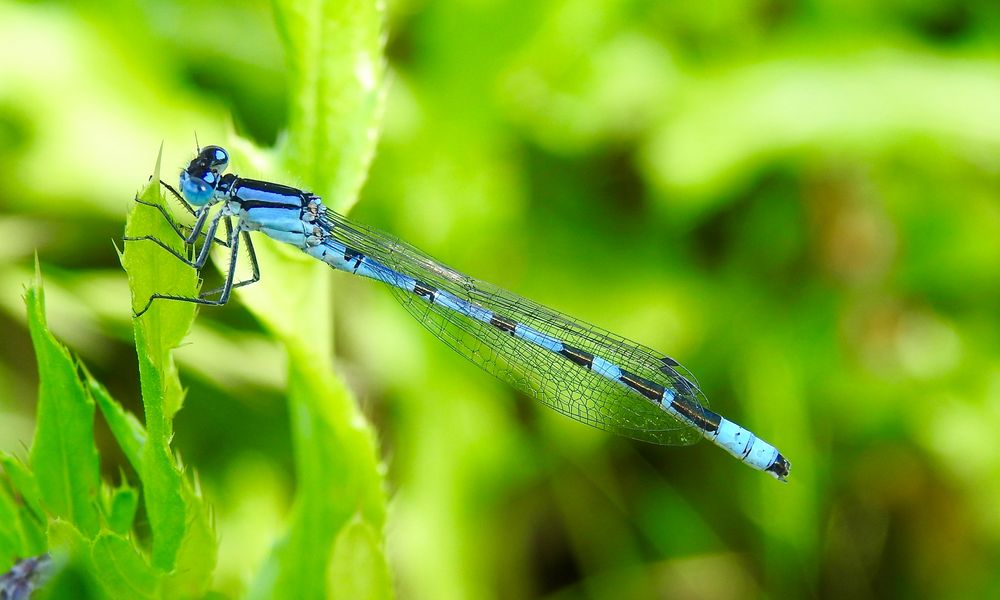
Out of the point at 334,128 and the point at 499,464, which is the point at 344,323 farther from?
the point at 334,128

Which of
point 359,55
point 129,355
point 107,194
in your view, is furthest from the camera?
point 129,355

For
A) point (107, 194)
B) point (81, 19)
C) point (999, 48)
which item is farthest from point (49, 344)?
point (999, 48)

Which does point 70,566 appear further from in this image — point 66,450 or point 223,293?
point 223,293

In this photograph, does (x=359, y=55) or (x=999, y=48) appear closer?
(x=359, y=55)

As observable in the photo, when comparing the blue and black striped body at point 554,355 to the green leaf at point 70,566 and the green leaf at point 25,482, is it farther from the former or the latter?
the green leaf at point 70,566

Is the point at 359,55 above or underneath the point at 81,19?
underneath
